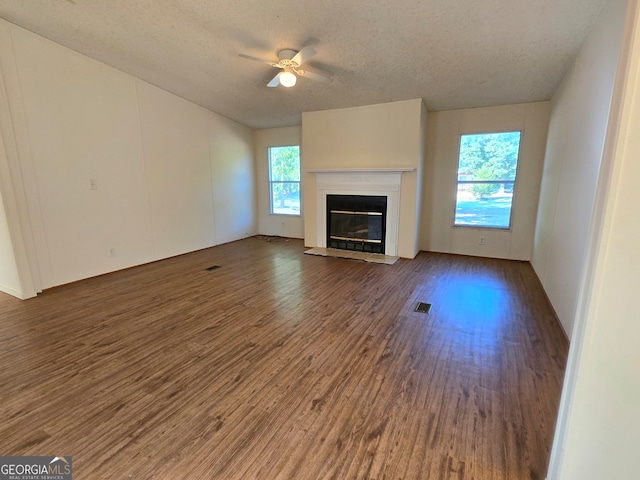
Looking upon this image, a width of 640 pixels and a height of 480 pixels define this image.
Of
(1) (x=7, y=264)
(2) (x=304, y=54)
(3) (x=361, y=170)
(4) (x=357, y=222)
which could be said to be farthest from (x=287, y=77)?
(1) (x=7, y=264)

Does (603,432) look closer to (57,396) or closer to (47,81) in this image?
(57,396)

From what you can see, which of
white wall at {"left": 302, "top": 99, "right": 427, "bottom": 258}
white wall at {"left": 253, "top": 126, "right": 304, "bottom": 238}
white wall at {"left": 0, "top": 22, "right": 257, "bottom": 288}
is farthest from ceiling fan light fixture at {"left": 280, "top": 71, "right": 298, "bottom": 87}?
white wall at {"left": 253, "top": 126, "right": 304, "bottom": 238}

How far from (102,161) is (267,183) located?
3536mm

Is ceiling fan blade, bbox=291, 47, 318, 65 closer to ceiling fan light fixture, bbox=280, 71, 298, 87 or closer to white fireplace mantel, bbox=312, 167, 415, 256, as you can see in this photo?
ceiling fan light fixture, bbox=280, 71, 298, 87

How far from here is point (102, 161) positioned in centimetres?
387

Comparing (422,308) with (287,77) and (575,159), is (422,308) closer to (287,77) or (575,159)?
(575,159)

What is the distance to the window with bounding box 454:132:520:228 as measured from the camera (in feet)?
15.5

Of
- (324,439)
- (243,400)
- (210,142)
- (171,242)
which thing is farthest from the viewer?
(210,142)

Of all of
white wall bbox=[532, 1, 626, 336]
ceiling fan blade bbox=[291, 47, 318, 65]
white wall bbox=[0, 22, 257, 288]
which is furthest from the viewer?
white wall bbox=[0, 22, 257, 288]

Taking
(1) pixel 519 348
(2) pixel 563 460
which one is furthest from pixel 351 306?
(2) pixel 563 460

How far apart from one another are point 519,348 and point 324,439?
1754mm

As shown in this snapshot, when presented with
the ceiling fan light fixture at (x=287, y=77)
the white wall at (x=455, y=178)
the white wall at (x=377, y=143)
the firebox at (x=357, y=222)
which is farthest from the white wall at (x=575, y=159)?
the ceiling fan light fixture at (x=287, y=77)

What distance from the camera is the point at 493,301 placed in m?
3.18

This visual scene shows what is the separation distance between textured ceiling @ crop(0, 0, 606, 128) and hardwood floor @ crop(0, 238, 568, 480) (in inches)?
108
